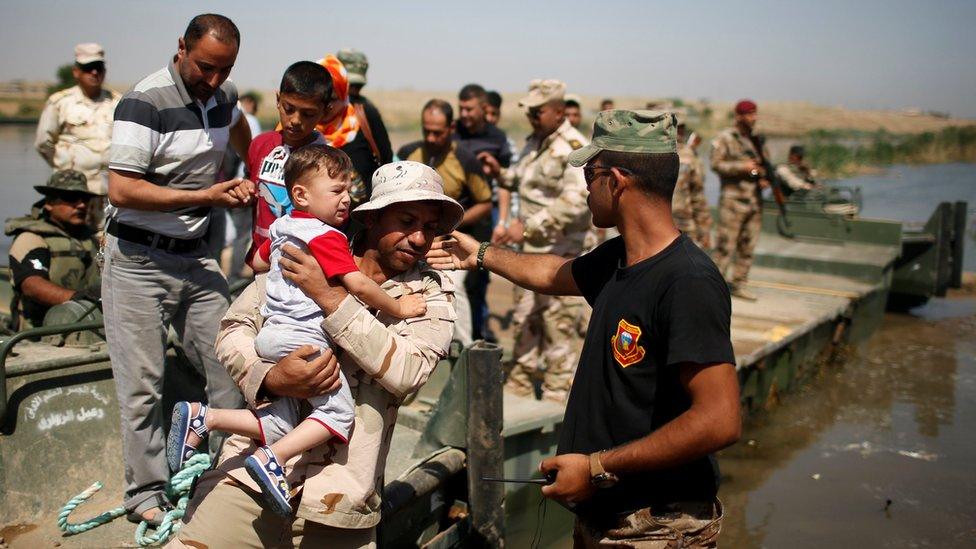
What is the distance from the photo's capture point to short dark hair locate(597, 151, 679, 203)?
256 centimetres

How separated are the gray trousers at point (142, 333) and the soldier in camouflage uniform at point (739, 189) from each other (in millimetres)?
7303

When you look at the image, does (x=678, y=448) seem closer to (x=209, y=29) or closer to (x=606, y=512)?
(x=606, y=512)

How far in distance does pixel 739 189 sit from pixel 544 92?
4289mm

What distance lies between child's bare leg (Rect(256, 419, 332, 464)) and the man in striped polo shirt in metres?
1.21

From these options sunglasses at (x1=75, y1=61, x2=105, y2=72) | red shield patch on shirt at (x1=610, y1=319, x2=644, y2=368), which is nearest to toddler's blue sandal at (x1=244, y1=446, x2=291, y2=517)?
red shield patch on shirt at (x1=610, y1=319, x2=644, y2=368)

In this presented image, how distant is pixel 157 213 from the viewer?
3.70 meters

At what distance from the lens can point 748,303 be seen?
996 centimetres

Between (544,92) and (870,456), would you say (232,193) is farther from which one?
(870,456)

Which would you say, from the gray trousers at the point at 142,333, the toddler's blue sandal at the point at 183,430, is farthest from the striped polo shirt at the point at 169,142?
the toddler's blue sandal at the point at 183,430

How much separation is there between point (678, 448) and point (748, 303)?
8.00 meters

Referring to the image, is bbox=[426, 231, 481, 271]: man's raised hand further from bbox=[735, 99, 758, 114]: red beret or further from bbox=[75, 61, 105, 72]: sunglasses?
bbox=[735, 99, 758, 114]: red beret

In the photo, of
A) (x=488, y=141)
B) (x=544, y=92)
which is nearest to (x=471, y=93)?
(x=488, y=141)

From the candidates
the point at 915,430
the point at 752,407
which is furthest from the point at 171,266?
the point at 915,430

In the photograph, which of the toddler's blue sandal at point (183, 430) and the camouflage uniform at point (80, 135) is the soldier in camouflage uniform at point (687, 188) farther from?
the toddler's blue sandal at point (183, 430)
